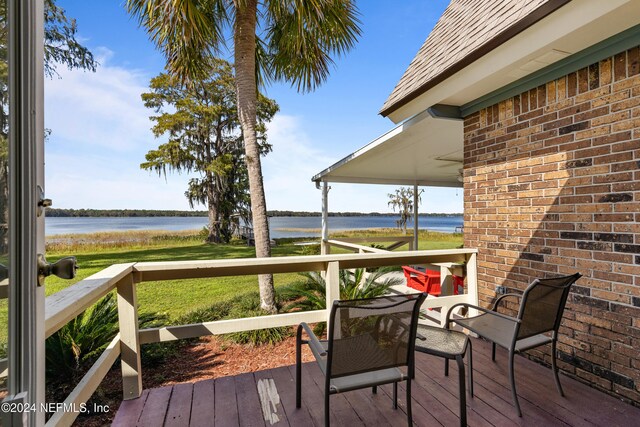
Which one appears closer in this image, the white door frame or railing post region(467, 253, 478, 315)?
the white door frame

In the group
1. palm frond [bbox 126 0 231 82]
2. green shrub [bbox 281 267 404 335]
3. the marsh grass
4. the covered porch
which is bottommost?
the marsh grass

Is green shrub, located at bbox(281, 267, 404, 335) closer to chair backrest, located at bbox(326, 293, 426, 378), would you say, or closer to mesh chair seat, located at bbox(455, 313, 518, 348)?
mesh chair seat, located at bbox(455, 313, 518, 348)

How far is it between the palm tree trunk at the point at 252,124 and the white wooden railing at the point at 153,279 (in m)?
2.52

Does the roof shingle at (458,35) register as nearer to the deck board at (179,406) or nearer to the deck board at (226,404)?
the deck board at (226,404)

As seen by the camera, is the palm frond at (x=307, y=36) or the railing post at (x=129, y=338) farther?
the palm frond at (x=307, y=36)

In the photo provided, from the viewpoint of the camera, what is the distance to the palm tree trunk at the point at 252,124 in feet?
16.7

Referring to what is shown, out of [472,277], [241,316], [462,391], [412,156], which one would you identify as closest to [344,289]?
[241,316]

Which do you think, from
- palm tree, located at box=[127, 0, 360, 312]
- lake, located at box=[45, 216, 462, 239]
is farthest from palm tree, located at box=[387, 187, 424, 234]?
palm tree, located at box=[127, 0, 360, 312]

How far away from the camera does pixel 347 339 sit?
1.68 metres

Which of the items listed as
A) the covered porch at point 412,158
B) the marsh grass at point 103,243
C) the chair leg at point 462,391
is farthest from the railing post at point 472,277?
the marsh grass at point 103,243

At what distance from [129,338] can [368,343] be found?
1797mm

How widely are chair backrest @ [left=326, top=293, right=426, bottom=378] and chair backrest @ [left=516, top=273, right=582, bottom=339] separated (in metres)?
0.81

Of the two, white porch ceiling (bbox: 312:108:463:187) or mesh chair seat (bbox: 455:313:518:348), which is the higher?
white porch ceiling (bbox: 312:108:463:187)

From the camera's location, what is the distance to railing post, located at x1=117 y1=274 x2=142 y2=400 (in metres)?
2.32
